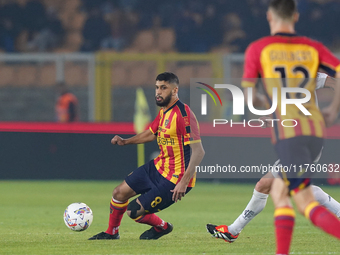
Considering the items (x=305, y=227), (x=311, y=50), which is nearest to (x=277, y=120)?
(x=311, y=50)

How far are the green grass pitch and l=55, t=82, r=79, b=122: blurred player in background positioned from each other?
2.35 m

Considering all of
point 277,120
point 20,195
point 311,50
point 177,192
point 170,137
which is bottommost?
point 20,195

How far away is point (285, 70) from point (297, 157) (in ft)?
1.98

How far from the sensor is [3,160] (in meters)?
14.1

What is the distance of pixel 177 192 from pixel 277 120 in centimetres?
209

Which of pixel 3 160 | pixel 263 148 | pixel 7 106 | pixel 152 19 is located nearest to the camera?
pixel 263 148

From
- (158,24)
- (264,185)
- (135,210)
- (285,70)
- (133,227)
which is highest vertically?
(158,24)

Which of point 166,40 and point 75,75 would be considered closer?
point 75,75

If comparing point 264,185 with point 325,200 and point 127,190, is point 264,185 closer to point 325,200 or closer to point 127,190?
point 325,200

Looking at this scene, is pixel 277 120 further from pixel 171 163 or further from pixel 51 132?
pixel 51 132

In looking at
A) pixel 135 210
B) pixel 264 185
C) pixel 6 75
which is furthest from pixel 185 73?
pixel 264 185

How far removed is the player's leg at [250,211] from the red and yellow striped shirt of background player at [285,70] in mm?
1573

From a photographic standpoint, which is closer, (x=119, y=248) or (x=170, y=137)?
(x=119, y=248)

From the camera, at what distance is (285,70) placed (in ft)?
14.1
